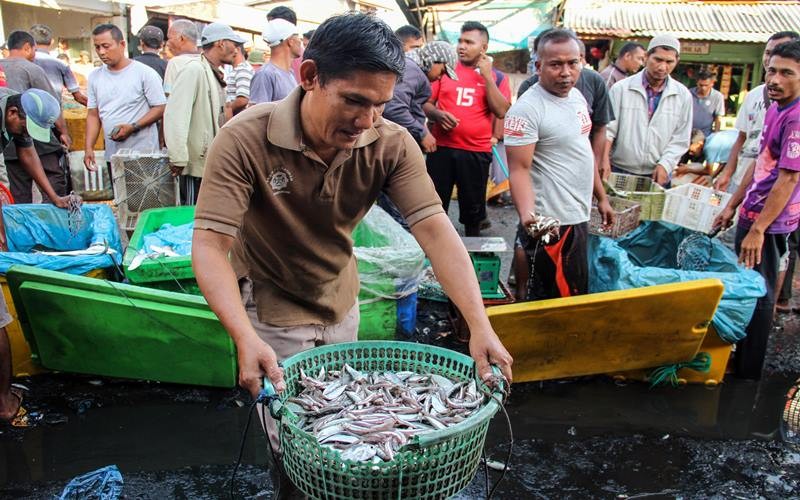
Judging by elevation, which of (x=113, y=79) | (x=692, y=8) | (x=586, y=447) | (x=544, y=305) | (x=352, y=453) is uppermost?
(x=692, y=8)

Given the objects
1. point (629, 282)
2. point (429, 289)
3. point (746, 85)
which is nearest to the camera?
point (629, 282)

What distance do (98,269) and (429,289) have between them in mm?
2797

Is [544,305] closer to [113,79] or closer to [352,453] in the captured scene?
[352,453]

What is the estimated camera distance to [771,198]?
456cm

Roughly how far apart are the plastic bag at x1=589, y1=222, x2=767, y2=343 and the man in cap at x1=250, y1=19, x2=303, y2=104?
3203 mm

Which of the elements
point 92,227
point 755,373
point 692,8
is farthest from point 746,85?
point 92,227

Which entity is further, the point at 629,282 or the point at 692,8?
the point at 692,8

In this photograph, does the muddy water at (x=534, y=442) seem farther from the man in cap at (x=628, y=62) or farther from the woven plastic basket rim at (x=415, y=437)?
the man in cap at (x=628, y=62)

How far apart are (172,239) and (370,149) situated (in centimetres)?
349

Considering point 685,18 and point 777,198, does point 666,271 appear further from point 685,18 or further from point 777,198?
point 685,18

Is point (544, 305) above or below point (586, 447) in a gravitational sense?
above

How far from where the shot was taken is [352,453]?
183 centimetres

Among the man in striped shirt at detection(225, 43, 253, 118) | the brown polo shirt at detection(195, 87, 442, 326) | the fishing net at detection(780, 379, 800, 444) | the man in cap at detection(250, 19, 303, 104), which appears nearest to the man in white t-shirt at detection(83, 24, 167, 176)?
the man in striped shirt at detection(225, 43, 253, 118)

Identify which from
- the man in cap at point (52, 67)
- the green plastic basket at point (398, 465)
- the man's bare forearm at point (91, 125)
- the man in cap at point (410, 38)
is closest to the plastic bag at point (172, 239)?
the man's bare forearm at point (91, 125)
